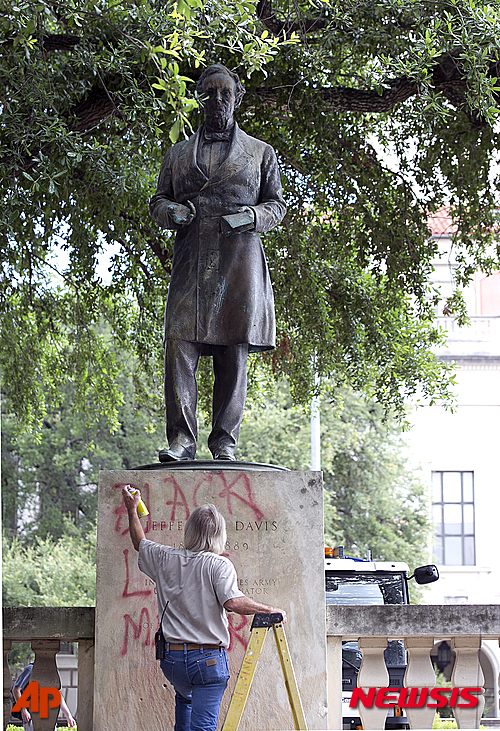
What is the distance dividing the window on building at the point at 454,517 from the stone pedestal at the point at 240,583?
2653 cm

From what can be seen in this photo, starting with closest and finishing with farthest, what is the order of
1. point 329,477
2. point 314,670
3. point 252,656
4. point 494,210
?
point 252,656, point 314,670, point 494,210, point 329,477

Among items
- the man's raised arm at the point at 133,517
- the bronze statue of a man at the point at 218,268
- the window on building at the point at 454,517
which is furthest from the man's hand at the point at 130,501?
the window on building at the point at 454,517

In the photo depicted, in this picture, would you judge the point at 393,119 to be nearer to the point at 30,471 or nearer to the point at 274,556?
the point at 274,556

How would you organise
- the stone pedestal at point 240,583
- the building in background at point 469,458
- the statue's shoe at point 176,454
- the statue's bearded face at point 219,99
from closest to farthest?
the stone pedestal at point 240,583, the statue's shoe at point 176,454, the statue's bearded face at point 219,99, the building in background at point 469,458

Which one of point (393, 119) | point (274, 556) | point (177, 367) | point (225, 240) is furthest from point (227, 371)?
point (393, 119)

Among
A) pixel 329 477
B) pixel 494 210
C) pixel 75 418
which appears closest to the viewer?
pixel 494 210

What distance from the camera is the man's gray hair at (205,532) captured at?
13.8 ft

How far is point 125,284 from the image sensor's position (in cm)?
1317

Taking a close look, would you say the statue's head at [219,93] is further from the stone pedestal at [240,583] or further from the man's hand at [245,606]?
the man's hand at [245,606]

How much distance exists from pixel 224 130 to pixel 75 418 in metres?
19.9

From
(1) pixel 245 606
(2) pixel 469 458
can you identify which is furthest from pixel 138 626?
(2) pixel 469 458
